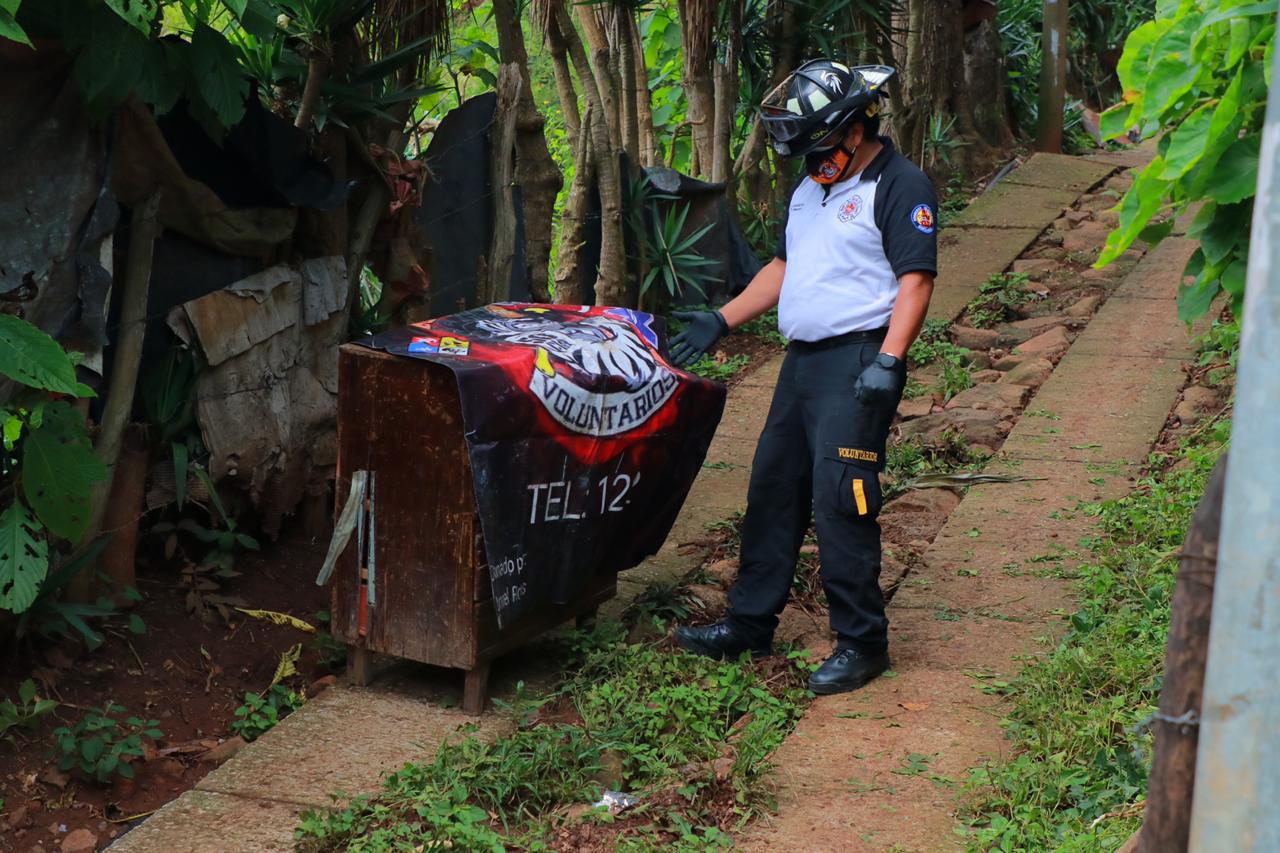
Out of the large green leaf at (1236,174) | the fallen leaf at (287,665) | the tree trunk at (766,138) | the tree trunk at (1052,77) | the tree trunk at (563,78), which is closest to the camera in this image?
the large green leaf at (1236,174)

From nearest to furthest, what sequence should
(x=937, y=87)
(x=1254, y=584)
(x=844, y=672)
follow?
(x=1254, y=584) → (x=844, y=672) → (x=937, y=87)

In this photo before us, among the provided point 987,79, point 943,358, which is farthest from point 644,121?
point 987,79

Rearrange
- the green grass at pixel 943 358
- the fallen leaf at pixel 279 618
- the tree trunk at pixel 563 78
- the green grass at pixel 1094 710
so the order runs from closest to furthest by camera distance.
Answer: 1. the green grass at pixel 1094 710
2. the fallen leaf at pixel 279 618
3. the tree trunk at pixel 563 78
4. the green grass at pixel 943 358

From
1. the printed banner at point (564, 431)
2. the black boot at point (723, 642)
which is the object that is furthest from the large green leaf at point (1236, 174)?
the black boot at point (723, 642)

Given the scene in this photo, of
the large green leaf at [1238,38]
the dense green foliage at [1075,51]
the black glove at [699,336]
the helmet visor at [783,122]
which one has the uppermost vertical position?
the dense green foliage at [1075,51]

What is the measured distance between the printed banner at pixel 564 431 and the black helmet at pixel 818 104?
0.82m

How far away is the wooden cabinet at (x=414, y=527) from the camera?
4.24m

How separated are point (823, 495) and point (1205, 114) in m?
2.05

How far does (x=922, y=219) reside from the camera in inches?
169

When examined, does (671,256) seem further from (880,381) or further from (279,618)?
(880,381)

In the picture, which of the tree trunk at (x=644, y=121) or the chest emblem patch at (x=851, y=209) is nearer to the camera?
the chest emblem patch at (x=851, y=209)

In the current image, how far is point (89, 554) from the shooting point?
454 cm

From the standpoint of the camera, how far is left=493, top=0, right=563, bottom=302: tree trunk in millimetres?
6746

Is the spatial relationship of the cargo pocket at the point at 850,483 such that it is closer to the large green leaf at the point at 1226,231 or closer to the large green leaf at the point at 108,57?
the large green leaf at the point at 1226,231
